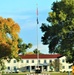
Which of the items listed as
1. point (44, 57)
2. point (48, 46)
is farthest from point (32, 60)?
point (48, 46)

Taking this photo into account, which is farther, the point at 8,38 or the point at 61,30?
the point at 8,38

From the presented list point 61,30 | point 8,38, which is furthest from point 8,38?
point 61,30

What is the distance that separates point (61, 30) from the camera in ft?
203

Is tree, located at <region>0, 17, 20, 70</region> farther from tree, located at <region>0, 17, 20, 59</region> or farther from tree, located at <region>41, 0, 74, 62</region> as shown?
tree, located at <region>41, 0, 74, 62</region>

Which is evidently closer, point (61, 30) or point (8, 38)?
point (61, 30)

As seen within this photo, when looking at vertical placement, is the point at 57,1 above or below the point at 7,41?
above

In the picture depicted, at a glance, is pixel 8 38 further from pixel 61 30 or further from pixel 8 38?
pixel 61 30

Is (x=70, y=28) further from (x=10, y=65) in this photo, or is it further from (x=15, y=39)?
(x=10, y=65)

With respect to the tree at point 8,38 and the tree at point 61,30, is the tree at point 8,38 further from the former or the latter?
the tree at point 61,30

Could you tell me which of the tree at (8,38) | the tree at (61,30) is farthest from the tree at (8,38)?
the tree at (61,30)

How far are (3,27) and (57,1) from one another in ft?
57.6

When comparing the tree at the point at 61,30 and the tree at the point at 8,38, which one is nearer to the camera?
the tree at the point at 61,30

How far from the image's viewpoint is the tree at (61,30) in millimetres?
61906

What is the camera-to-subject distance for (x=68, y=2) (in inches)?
2490
